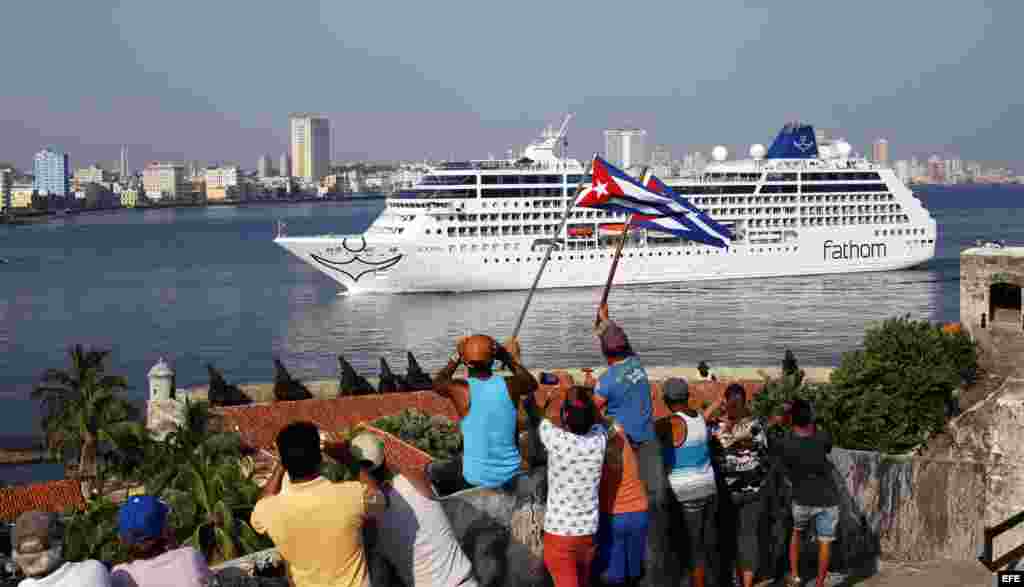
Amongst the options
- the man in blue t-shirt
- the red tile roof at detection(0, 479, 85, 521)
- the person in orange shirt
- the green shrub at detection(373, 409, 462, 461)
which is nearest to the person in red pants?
the person in orange shirt

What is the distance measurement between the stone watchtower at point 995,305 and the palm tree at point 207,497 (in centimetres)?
1036

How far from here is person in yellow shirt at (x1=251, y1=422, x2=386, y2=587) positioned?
14.8 ft

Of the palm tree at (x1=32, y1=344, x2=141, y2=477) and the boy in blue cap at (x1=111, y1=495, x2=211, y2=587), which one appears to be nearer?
the boy in blue cap at (x1=111, y1=495, x2=211, y2=587)

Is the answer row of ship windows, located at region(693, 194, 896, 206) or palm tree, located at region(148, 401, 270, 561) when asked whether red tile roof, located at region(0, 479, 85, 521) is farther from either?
row of ship windows, located at region(693, 194, 896, 206)

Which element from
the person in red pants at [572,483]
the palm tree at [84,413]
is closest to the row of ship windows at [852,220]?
the palm tree at [84,413]

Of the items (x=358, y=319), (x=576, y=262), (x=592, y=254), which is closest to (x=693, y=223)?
(x=358, y=319)

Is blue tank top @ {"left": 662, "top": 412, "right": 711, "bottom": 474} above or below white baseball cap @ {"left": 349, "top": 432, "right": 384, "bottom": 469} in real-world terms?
below

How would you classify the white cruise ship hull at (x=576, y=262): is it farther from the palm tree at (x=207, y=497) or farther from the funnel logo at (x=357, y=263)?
the palm tree at (x=207, y=497)

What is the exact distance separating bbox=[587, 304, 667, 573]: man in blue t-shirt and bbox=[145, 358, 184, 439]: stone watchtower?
16176 millimetres

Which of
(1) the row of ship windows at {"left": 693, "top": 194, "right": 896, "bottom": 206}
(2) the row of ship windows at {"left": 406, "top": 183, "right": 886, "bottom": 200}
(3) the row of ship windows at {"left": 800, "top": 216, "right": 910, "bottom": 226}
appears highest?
(2) the row of ship windows at {"left": 406, "top": 183, "right": 886, "bottom": 200}

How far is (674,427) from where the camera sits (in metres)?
6.02

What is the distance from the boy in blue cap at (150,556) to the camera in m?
4.20

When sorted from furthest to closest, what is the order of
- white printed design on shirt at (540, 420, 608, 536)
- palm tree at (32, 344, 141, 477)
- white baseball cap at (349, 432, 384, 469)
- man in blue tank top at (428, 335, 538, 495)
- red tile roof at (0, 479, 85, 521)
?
palm tree at (32, 344, 141, 477), red tile roof at (0, 479, 85, 521), man in blue tank top at (428, 335, 538, 495), white printed design on shirt at (540, 420, 608, 536), white baseball cap at (349, 432, 384, 469)

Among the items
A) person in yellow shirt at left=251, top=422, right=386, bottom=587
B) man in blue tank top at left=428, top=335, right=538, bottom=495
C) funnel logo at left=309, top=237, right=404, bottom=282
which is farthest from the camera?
funnel logo at left=309, top=237, right=404, bottom=282
